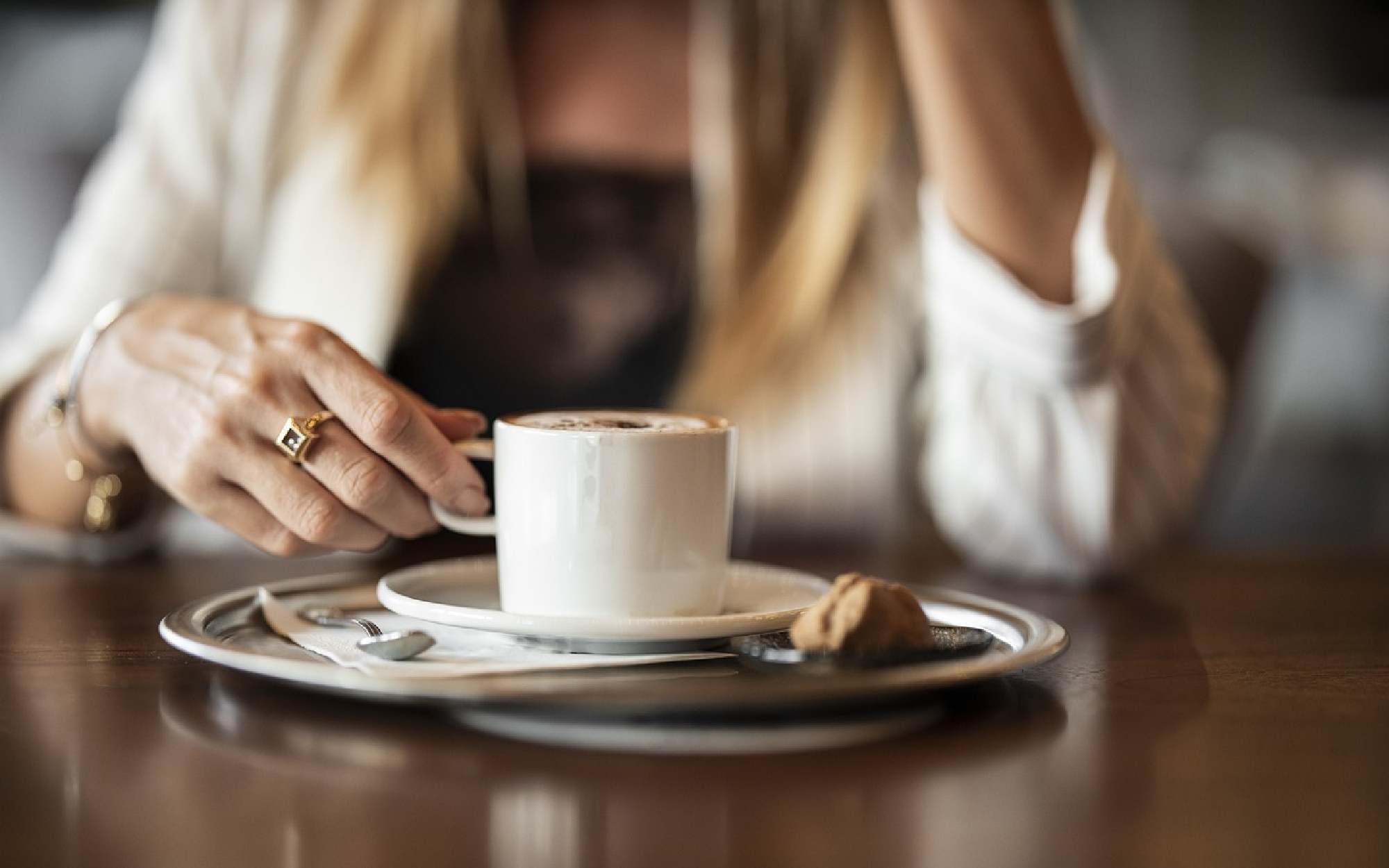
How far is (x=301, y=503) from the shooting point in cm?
63

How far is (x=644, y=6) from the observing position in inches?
59.7

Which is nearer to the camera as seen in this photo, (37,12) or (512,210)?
(512,210)

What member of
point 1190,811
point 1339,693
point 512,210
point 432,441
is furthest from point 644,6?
point 1190,811

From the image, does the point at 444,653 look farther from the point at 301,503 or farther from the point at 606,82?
the point at 606,82

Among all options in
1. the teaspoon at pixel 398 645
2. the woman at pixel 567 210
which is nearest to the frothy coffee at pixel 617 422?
the teaspoon at pixel 398 645

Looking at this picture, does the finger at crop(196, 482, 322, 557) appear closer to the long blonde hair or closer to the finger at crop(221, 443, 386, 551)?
the finger at crop(221, 443, 386, 551)

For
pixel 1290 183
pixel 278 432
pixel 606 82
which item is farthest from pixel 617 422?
pixel 1290 183

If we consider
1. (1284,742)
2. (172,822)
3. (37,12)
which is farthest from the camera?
(37,12)

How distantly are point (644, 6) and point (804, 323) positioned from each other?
43 centimetres

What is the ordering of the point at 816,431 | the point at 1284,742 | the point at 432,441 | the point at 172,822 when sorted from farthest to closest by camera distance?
1. the point at 816,431
2. the point at 432,441
3. the point at 1284,742
4. the point at 172,822

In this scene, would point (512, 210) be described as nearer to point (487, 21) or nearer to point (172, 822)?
point (487, 21)

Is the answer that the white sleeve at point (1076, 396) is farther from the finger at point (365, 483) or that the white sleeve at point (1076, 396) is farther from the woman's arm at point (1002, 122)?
the finger at point (365, 483)

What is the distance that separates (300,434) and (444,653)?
0.16m

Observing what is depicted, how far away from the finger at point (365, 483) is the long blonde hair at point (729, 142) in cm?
77
